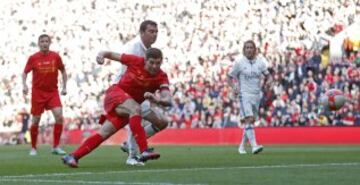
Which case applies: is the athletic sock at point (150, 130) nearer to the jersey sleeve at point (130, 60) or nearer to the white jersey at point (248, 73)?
the jersey sleeve at point (130, 60)

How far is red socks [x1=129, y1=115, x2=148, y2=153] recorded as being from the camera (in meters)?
12.4

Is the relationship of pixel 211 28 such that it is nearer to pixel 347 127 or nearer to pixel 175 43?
pixel 175 43

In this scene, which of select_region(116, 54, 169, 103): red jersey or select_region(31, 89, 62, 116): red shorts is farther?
select_region(31, 89, 62, 116): red shorts

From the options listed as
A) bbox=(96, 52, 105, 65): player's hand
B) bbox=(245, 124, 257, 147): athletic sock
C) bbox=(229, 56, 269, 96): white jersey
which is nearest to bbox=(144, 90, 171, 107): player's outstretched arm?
bbox=(96, 52, 105, 65): player's hand

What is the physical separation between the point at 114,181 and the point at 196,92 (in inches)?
941

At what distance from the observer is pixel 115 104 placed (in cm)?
1263

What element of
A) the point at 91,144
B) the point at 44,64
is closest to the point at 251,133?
the point at 44,64

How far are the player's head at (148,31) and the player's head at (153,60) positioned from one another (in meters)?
1.26

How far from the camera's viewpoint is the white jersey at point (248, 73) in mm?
18969

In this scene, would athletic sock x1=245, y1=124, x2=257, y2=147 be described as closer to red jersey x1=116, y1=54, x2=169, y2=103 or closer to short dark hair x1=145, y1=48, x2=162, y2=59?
red jersey x1=116, y1=54, x2=169, y2=103

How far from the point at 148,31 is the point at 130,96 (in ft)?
4.35

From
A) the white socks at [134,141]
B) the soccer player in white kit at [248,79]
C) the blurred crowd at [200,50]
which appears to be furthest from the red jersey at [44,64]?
the blurred crowd at [200,50]

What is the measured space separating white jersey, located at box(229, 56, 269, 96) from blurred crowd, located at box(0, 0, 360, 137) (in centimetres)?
885

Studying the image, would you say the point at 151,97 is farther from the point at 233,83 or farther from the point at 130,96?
the point at 233,83
